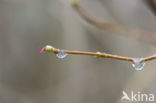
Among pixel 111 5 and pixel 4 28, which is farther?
pixel 4 28

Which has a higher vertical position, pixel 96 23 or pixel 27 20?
pixel 27 20

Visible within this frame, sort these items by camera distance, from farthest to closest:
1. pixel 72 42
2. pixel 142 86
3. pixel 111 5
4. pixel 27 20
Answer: pixel 27 20, pixel 72 42, pixel 111 5, pixel 142 86

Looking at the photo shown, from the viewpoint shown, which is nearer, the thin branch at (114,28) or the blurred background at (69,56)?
the thin branch at (114,28)

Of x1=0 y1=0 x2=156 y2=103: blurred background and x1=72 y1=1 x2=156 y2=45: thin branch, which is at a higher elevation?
x1=0 y1=0 x2=156 y2=103: blurred background

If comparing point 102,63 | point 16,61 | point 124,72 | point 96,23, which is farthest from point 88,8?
point 96,23

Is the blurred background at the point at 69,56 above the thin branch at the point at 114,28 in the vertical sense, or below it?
above

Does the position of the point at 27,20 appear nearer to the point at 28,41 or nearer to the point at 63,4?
the point at 28,41

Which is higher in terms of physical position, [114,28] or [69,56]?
[69,56]

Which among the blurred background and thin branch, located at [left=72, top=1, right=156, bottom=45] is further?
the blurred background
